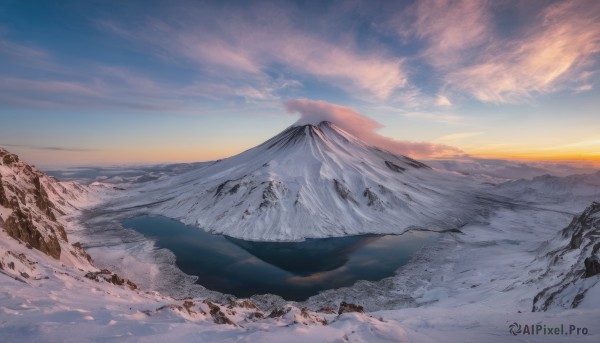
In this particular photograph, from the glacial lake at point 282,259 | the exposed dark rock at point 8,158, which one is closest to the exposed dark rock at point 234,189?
the glacial lake at point 282,259

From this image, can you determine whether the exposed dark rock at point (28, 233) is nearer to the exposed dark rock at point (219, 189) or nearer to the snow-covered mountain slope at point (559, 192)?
the exposed dark rock at point (219, 189)

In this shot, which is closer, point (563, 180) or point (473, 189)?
point (473, 189)

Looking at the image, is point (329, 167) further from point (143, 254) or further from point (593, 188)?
point (593, 188)

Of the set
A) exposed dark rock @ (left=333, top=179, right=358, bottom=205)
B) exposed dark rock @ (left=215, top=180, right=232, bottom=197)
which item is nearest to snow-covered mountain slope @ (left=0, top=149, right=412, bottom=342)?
exposed dark rock @ (left=215, top=180, right=232, bottom=197)

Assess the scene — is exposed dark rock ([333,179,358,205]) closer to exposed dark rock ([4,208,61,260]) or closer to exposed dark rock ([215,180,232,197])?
exposed dark rock ([215,180,232,197])

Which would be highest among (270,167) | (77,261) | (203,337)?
(270,167)

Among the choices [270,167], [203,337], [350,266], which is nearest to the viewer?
[203,337]

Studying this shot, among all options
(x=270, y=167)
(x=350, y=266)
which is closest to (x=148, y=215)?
(x=270, y=167)
